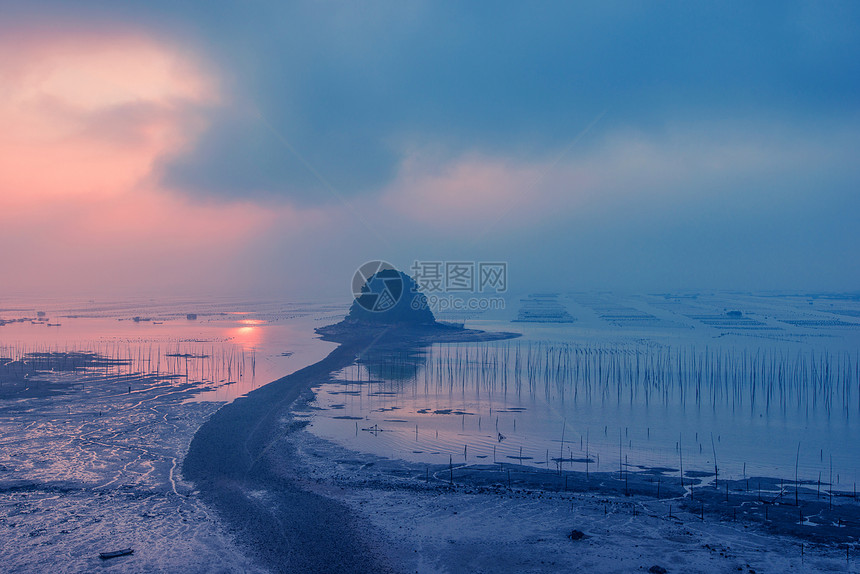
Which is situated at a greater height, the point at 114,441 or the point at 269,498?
the point at 114,441

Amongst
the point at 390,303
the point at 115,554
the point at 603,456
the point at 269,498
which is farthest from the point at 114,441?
the point at 390,303

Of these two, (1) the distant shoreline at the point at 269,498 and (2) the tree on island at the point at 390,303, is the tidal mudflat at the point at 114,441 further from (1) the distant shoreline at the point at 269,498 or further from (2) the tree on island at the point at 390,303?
(2) the tree on island at the point at 390,303

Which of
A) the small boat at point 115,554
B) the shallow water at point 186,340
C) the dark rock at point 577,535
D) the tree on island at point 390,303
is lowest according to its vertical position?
the small boat at point 115,554

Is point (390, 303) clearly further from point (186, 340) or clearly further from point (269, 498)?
point (269, 498)

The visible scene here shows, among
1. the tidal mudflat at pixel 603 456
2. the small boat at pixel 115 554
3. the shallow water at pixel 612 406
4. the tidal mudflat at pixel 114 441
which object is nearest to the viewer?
the small boat at pixel 115 554

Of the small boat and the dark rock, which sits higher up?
the dark rock

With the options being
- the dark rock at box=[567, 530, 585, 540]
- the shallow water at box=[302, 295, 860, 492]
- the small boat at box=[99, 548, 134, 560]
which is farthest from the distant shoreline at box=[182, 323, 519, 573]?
the dark rock at box=[567, 530, 585, 540]

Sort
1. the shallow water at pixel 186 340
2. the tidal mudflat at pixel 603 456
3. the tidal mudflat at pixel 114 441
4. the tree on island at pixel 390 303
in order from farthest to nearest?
the tree on island at pixel 390 303 → the shallow water at pixel 186 340 → the tidal mudflat at pixel 603 456 → the tidal mudflat at pixel 114 441

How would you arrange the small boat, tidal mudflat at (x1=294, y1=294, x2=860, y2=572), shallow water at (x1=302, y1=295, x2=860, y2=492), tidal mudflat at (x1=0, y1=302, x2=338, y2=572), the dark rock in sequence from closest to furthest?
the small boat < tidal mudflat at (x1=0, y1=302, x2=338, y2=572) < tidal mudflat at (x1=294, y1=294, x2=860, y2=572) < the dark rock < shallow water at (x1=302, y1=295, x2=860, y2=492)

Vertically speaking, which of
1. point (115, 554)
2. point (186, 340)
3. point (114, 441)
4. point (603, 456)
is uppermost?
point (186, 340)

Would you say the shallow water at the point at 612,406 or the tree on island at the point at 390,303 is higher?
the tree on island at the point at 390,303

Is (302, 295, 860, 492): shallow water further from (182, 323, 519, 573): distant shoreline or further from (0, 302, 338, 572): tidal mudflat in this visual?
(0, 302, 338, 572): tidal mudflat

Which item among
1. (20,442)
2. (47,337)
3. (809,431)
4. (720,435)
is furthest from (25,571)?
(47,337)

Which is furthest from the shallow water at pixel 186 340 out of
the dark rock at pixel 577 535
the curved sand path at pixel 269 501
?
the dark rock at pixel 577 535
